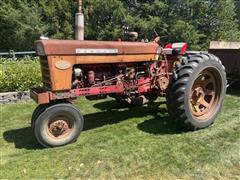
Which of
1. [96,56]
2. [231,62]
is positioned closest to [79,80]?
[96,56]

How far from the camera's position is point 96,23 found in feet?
82.6

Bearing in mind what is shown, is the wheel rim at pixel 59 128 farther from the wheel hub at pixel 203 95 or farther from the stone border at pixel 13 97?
the stone border at pixel 13 97

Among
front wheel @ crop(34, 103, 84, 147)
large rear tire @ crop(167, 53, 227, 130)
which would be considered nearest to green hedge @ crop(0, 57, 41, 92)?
front wheel @ crop(34, 103, 84, 147)

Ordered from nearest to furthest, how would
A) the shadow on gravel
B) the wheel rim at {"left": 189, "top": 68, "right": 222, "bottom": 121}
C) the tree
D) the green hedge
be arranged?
the shadow on gravel < the wheel rim at {"left": 189, "top": 68, "right": 222, "bottom": 121} < the green hedge < the tree

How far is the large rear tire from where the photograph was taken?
5.07 metres

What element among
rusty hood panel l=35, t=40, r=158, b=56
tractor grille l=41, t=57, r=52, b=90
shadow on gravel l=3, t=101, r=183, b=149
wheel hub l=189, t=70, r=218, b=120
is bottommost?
shadow on gravel l=3, t=101, r=183, b=149

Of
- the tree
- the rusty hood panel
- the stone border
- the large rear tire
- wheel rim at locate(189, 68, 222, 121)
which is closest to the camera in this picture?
the rusty hood panel

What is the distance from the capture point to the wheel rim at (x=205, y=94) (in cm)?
553

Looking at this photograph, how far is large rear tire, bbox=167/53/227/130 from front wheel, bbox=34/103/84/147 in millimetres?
1449

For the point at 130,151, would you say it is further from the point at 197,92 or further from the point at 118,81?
the point at 197,92

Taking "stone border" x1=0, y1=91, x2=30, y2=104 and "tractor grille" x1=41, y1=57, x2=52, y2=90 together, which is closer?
"tractor grille" x1=41, y1=57, x2=52, y2=90

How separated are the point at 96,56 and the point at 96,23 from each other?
67.9ft

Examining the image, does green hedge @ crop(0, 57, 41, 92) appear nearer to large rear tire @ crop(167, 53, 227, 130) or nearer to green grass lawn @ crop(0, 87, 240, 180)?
green grass lawn @ crop(0, 87, 240, 180)

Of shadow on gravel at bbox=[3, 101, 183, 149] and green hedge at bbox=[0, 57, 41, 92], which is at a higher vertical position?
green hedge at bbox=[0, 57, 41, 92]
